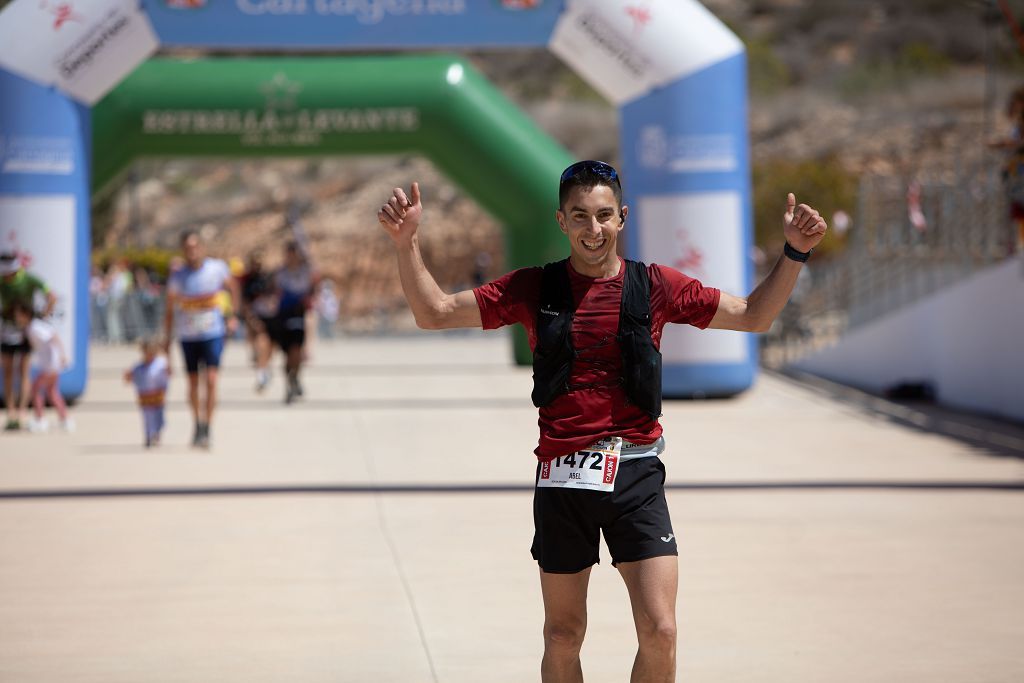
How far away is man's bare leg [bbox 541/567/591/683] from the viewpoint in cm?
410

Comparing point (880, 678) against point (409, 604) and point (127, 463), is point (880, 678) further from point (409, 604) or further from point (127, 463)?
point (127, 463)

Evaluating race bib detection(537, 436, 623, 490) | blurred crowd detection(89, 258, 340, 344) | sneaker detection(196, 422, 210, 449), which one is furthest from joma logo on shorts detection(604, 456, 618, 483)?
blurred crowd detection(89, 258, 340, 344)

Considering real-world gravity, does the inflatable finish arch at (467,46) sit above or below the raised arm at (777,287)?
above

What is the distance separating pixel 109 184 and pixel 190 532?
35.5 ft

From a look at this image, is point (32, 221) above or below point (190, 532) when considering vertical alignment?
above

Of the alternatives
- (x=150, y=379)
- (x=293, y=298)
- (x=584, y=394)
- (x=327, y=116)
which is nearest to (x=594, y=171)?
(x=584, y=394)

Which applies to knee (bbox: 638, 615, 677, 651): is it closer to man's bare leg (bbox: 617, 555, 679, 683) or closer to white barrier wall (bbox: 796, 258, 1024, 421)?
man's bare leg (bbox: 617, 555, 679, 683)

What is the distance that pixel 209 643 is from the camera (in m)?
5.78

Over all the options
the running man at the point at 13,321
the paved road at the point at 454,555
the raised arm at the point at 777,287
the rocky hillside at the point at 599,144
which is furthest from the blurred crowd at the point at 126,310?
the raised arm at the point at 777,287

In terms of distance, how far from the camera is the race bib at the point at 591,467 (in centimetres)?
406

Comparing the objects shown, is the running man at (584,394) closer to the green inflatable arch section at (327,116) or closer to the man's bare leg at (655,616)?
the man's bare leg at (655,616)

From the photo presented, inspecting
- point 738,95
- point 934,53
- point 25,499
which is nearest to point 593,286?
point 25,499

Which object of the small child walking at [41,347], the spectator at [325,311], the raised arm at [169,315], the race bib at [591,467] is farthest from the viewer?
the spectator at [325,311]

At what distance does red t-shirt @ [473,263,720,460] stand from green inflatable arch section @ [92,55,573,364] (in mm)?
14168
